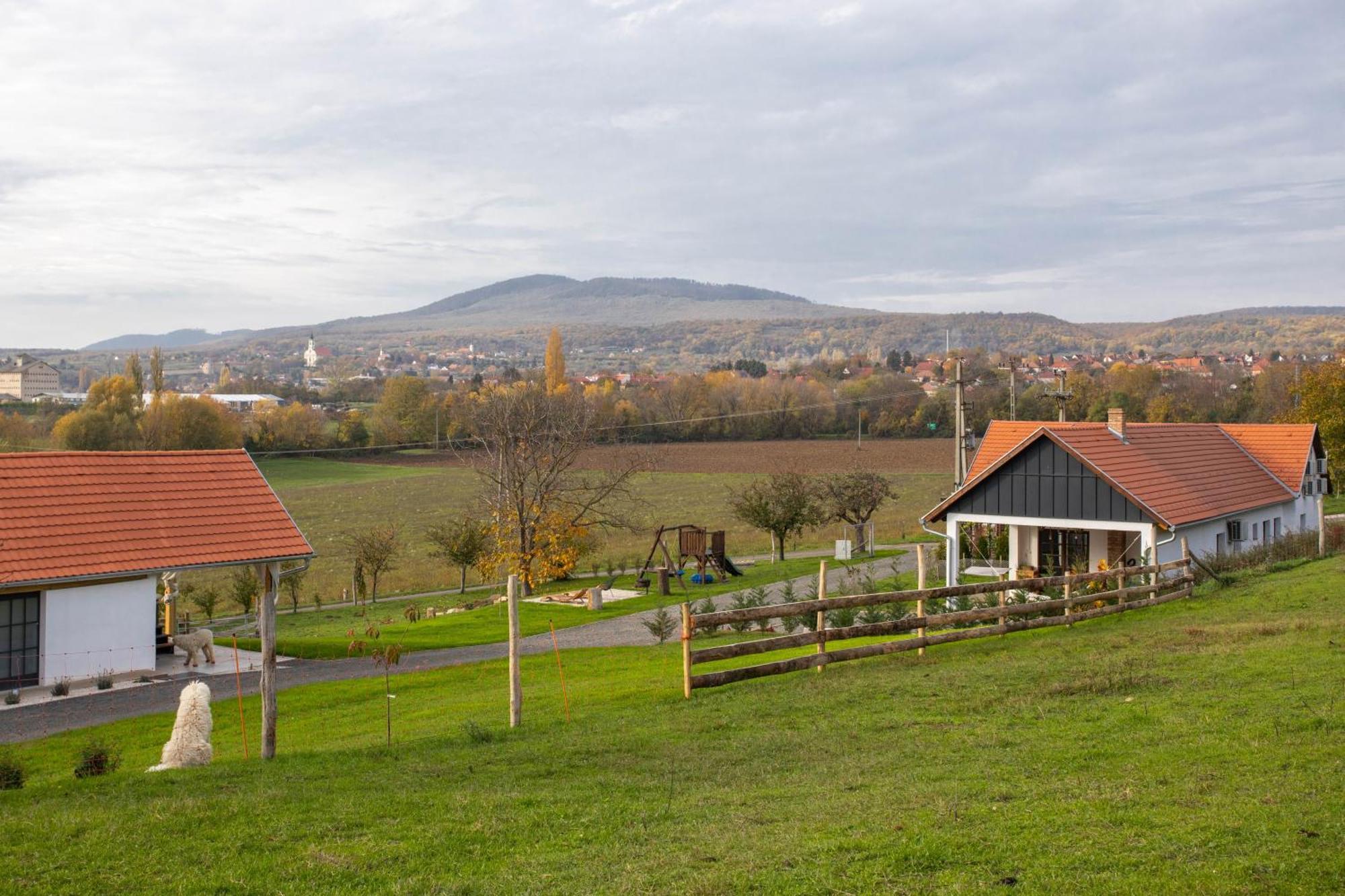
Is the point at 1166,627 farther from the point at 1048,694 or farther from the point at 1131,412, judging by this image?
the point at 1131,412

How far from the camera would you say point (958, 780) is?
8750 millimetres

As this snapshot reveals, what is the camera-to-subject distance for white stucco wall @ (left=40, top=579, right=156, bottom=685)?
2073 centimetres

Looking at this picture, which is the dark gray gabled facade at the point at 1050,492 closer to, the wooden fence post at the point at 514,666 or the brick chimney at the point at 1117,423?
the brick chimney at the point at 1117,423

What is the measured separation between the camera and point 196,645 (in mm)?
22516

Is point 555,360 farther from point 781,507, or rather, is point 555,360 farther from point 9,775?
point 9,775

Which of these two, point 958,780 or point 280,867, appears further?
point 958,780

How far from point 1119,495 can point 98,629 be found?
2338cm

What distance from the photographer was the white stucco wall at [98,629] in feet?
68.0

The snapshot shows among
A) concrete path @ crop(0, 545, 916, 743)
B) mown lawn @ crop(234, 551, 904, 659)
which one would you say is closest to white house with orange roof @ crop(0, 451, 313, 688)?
concrete path @ crop(0, 545, 916, 743)

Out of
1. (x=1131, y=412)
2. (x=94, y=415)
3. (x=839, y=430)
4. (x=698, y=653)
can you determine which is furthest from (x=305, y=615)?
(x=1131, y=412)

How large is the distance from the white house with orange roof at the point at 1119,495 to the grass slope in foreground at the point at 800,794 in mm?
13381

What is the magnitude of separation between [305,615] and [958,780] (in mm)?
29308

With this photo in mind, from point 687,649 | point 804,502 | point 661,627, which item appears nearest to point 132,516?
point 661,627

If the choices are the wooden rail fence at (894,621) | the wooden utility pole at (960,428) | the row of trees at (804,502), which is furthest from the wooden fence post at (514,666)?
the row of trees at (804,502)
